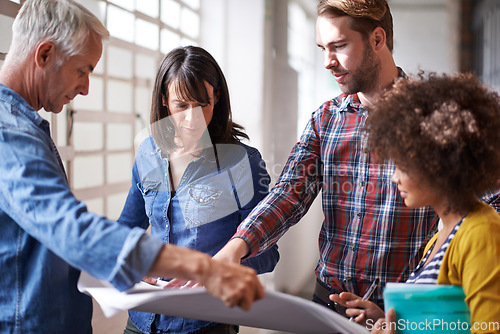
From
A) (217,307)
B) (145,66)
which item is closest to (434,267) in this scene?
(217,307)

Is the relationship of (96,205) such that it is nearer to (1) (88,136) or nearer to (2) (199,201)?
(1) (88,136)

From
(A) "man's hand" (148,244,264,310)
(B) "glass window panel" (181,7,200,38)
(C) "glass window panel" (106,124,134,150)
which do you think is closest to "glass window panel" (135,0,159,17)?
(B) "glass window panel" (181,7,200,38)

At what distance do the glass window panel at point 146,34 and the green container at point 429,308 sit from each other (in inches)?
60.3

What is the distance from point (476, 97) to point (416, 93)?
11 cm

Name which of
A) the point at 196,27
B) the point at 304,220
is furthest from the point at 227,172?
the point at 304,220

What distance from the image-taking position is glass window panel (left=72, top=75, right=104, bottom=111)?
1.71 meters

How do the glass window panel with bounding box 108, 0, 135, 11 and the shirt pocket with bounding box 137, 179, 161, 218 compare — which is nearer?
the shirt pocket with bounding box 137, 179, 161, 218

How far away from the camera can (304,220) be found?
2.93 meters

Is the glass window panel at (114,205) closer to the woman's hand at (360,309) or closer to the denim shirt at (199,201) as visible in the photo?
the denim shirt at (199,201)

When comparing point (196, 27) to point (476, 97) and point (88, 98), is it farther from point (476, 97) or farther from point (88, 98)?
point (476, 97)

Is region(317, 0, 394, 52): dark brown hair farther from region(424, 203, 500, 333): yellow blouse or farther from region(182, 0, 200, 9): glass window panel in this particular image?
region(182, 0, 200, 9): glass window panel

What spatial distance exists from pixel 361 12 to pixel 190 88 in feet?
1.66

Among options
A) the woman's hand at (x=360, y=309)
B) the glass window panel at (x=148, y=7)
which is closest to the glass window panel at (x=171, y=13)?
the glass window panel at (x=148, y=7)

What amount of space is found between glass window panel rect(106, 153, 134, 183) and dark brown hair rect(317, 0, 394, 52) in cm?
103
